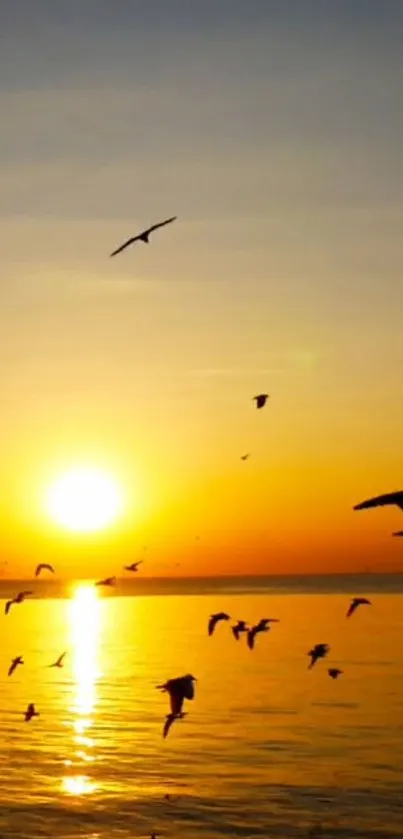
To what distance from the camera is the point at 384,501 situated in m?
16.7

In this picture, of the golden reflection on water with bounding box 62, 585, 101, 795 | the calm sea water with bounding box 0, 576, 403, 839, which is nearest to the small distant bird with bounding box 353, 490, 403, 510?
the calm sea water with bounding box 0, 576, 403, 839

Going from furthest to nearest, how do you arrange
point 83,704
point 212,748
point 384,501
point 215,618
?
point 83,704 → point 212,748 → point 215,618 → point 384,501

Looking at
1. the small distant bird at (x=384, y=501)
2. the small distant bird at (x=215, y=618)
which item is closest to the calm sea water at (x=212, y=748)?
the small distant bird at (x=215, y=618)

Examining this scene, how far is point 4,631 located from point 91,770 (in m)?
110

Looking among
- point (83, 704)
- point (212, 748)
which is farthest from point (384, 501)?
point (83, 704)

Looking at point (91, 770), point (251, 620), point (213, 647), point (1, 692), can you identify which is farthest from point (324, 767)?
point (251, 620)

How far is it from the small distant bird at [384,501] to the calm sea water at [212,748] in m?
22.3

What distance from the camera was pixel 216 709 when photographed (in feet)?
208

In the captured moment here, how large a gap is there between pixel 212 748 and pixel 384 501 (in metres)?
36.9

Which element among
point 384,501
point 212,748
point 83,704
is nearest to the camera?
point 384,501

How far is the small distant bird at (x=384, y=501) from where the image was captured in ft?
52.5

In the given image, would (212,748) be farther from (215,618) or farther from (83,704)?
(83,704)

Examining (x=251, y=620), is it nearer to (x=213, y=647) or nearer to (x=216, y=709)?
(x=213, y=647)

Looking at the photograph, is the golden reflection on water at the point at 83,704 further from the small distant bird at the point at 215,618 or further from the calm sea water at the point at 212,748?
the small distant bird at the point at 215,618
